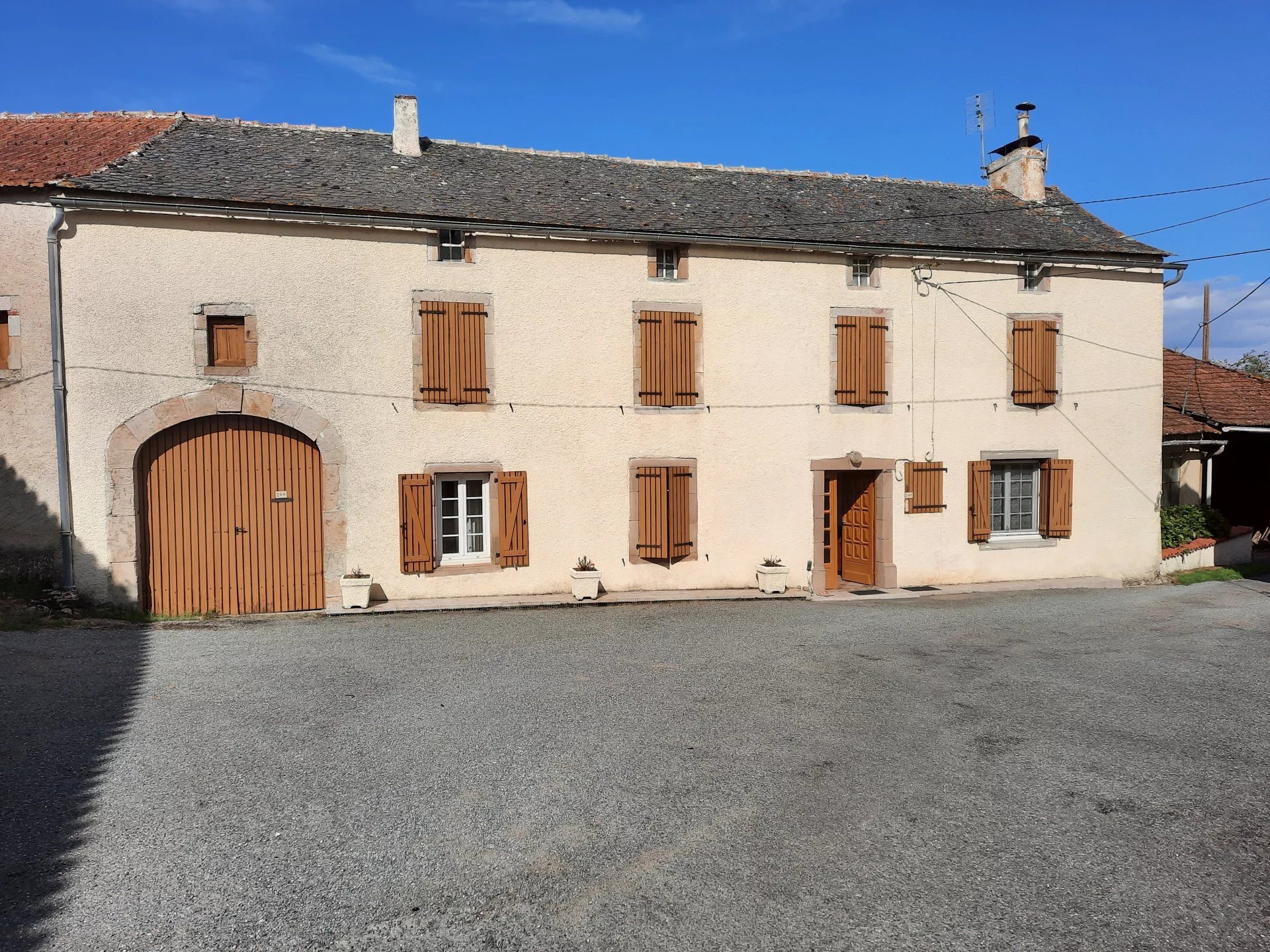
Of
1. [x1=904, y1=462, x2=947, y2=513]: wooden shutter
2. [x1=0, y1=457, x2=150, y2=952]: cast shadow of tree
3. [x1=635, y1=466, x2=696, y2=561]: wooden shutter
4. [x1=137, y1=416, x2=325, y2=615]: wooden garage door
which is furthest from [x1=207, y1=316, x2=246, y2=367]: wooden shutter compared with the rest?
[x1=904, y1=462, x2=947, y2=513]: wooden shutter

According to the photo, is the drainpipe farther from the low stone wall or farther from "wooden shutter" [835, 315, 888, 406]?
the low stone wall

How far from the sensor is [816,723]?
20.5 ft

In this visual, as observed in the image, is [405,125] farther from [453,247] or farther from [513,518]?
[513,518]

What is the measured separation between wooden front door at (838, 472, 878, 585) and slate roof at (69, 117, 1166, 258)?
12.7ft

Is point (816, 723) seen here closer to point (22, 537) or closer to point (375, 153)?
point (22, 537)

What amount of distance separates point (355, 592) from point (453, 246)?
500 centimetres

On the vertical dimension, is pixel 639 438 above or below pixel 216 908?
above

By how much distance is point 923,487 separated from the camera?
1303 cm

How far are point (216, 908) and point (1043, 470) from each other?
13579 mm

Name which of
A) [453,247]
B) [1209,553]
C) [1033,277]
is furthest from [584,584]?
[1209,553]

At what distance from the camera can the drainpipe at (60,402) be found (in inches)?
387

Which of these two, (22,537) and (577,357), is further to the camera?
(577,357)

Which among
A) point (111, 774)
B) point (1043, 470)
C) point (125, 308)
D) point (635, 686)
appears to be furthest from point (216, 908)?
point (1043, 470)

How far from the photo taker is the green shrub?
14.7 m
